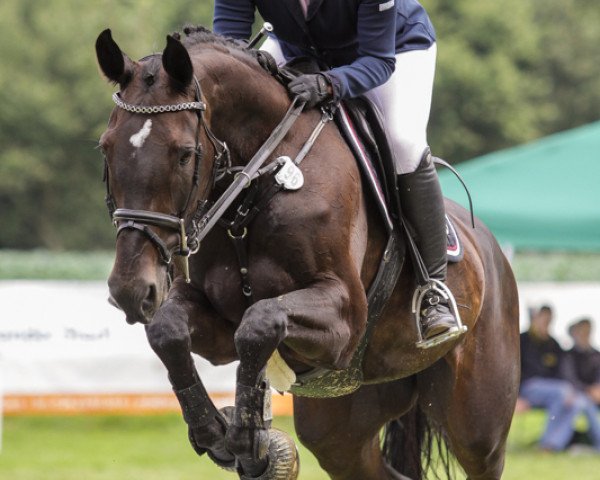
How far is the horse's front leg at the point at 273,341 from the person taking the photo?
458cm

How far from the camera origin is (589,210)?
1163 cm

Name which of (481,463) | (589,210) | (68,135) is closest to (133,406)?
(589,210)

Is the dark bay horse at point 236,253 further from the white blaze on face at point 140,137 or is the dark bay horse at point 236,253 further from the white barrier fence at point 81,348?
the white barrier fence at point 81,348

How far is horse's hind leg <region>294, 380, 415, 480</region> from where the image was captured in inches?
257

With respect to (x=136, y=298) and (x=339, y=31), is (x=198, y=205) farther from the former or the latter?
(x=339, y=31)

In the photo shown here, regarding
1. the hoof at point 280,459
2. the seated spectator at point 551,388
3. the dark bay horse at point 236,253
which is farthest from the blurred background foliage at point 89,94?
the hoof at point 280,459

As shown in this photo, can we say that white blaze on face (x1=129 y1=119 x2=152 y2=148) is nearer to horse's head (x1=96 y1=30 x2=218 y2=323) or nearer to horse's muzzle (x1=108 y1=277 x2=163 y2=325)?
horse's head (x1=96 y1=30 x2=218 y2=323)

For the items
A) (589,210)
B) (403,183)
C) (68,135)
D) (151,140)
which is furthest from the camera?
(68,135)

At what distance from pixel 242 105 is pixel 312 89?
0.35 meters

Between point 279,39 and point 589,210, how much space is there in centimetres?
687

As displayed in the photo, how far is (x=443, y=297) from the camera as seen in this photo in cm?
560

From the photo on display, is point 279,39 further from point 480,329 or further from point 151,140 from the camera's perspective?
point 480,329

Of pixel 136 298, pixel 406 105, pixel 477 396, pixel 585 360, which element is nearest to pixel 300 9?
pixel 406 105

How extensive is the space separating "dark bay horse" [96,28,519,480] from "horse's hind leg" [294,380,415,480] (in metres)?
0.57
